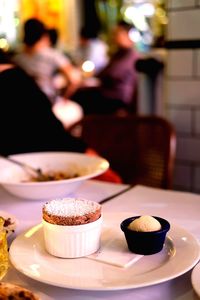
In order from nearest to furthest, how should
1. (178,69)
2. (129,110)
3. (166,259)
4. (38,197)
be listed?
(166,259), (38,197), (178,69), (129,110)

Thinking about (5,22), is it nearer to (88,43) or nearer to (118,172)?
(88,43)

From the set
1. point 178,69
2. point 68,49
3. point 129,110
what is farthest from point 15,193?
point 68,49

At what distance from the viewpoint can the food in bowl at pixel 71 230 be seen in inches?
31.5

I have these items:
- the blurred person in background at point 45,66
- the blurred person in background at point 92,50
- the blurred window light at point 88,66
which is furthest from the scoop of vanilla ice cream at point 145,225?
the blurred person in background at point 92,50

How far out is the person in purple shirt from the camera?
4676mm

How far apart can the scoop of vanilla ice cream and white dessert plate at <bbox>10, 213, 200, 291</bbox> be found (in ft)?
0.15

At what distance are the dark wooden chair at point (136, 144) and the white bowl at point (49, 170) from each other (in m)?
0.44

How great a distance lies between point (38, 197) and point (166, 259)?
472mm

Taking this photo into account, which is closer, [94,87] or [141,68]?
[141,68]

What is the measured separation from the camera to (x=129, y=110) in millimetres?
4664

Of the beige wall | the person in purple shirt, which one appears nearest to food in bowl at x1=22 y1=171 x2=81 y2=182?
the beige wall

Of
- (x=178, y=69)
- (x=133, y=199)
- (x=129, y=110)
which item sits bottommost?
(x=129, y=110)

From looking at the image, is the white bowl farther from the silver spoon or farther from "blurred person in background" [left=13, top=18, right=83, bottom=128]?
"blurred person in background" [left=13, top=18, right=83, bottom=128]

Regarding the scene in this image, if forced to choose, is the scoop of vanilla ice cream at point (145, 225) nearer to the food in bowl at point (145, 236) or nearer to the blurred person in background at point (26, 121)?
the food in bowl at point (145, 236)
